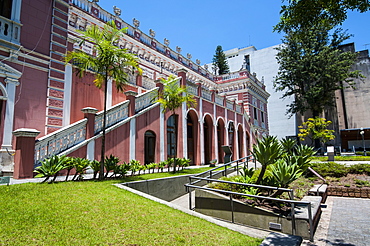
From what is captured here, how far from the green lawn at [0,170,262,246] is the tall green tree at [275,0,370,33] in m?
5.58

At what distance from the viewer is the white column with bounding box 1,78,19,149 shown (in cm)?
949

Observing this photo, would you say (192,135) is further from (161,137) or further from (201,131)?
(161,137)

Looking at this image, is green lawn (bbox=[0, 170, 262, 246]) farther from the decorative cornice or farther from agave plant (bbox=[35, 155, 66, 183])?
the decorative cornice

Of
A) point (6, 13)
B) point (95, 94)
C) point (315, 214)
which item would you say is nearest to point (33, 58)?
point (6, 13)

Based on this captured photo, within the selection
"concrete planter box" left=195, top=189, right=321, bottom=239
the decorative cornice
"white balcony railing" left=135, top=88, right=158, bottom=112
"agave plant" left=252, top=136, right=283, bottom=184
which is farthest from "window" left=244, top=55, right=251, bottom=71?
the decorative cornice

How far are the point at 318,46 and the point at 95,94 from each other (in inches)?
1131

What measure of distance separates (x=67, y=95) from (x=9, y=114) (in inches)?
105

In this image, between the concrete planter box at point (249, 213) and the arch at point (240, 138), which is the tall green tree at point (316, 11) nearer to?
the concrete planter box at point (249, 213)

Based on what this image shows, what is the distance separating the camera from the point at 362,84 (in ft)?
113

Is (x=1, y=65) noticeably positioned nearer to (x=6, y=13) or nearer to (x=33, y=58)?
(x=33, y=58)

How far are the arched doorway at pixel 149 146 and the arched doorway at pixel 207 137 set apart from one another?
6866 millimetres

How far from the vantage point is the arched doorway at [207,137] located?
20.0 meters

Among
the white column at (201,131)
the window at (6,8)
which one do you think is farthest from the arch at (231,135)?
the window at (6,8)

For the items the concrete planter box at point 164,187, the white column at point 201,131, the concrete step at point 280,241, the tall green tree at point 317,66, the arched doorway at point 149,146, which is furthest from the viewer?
the tall green tree at point 317,66
